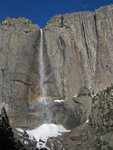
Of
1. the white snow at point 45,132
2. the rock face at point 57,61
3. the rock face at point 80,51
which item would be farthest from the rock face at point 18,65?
the white snow at point 45,132

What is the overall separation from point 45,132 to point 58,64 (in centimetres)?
1142

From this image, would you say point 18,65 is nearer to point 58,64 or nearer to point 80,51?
point 58,64

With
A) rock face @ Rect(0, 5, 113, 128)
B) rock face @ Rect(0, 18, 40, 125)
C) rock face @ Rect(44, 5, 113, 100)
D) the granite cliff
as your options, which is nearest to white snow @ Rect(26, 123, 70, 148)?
the granite cliff

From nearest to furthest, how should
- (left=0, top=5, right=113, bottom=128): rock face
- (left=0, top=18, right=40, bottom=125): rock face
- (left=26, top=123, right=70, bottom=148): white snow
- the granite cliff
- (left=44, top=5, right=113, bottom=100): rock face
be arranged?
(left=26, top=123, right=70, bottom=148): white snow → the granite cliff → (left=0, top=5, right=113, bottom=128): rock face → (left=44, top=5, right=113, bottom=100): rock face → (left=0, top=18, right=40, bottom=125): rock face

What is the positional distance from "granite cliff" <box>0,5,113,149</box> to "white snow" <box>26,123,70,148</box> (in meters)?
1.18

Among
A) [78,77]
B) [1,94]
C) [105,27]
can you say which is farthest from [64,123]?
[105,27]

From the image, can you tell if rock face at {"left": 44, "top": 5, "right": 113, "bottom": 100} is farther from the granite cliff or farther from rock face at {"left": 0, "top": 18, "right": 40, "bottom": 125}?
rock face at {"left": 0, "top": 18, "right": 40, "bottom": 125}

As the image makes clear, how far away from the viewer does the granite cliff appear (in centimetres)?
4847

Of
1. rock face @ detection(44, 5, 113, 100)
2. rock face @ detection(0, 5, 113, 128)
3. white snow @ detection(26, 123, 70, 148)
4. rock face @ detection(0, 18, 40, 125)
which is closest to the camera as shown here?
white snow @ detection(26, 123, 70, 148)

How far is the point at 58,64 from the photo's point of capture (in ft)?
167

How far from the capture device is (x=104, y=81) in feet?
157

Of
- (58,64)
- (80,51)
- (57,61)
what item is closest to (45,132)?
(58,64)

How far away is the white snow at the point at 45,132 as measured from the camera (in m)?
43.2

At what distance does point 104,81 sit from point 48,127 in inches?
431
